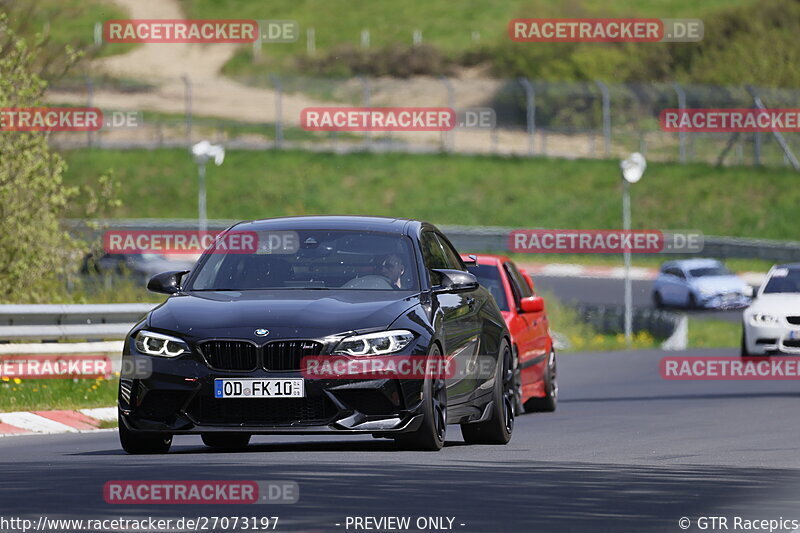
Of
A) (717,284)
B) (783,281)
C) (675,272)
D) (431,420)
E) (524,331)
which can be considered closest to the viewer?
(431,420)

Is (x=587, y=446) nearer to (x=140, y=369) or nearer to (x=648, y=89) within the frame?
(x=140, y=369)

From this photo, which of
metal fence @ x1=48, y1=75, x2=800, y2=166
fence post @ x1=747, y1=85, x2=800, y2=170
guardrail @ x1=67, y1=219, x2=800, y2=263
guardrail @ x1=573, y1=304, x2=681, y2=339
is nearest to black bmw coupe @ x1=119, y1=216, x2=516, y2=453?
guardrail @ x1=573, y1=304, x2=681, y2=339

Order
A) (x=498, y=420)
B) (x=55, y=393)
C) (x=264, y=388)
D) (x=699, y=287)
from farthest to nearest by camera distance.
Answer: (x=699, y=287), (x=55, y=393), (x=498, y=420), (x=264, y=388)

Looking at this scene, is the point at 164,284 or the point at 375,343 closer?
the point at 375,343

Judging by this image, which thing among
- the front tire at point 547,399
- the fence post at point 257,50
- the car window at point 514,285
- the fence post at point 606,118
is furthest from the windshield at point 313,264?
the fence post at point 257,50

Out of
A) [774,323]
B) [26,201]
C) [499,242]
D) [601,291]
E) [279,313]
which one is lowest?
[601,291]

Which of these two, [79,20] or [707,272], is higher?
[79,20]

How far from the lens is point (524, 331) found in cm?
1873

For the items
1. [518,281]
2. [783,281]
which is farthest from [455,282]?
[783,281]

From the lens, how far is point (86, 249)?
2442cm

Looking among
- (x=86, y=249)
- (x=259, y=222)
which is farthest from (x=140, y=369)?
(x=86, y=249)

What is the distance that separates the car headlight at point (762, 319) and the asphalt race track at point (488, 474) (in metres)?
6.63

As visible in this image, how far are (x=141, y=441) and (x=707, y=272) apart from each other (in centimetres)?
3344

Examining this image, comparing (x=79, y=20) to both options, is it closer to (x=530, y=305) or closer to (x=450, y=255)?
(x=530, y=305)
